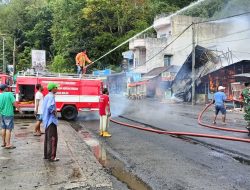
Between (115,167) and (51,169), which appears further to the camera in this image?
(115,167)

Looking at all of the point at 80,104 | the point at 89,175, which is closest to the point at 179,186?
the point at 89,175

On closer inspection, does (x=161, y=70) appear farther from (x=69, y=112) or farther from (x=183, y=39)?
(x=69, y=112)

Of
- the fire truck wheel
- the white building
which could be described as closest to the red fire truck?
the fire truck wheel

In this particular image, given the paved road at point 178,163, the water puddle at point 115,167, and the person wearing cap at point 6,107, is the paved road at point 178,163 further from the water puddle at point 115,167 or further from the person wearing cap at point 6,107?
the person wearing cap at point 6,107

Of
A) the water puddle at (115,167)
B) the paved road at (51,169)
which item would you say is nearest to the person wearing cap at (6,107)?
the paved road at (51,169)

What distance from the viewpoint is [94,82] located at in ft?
65.6

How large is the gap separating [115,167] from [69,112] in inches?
459

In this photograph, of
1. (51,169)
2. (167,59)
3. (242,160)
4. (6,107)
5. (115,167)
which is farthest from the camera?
(167,59)

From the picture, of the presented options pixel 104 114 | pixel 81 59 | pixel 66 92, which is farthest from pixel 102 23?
pixel 104 114

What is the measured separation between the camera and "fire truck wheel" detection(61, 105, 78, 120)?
19500mm

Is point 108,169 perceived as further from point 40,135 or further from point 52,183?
point 40,135

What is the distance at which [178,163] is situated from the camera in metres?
8.56

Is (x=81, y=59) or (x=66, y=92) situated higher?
(x=81, y=59)

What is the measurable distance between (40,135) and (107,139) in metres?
2.25
